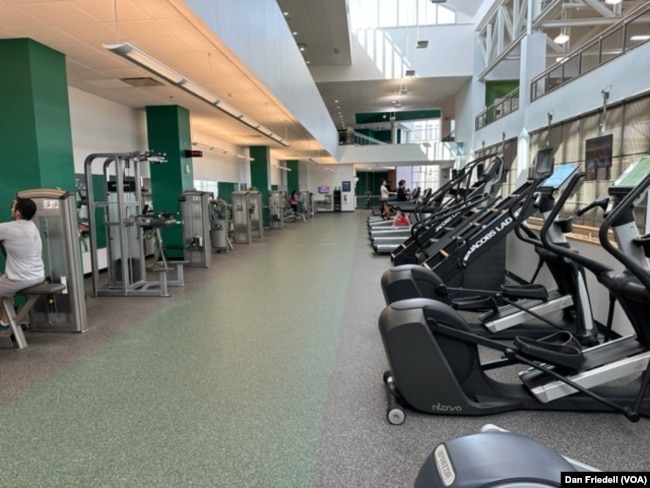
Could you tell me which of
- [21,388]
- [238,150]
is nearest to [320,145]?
[238,150]

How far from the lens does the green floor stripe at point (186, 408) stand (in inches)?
81.4

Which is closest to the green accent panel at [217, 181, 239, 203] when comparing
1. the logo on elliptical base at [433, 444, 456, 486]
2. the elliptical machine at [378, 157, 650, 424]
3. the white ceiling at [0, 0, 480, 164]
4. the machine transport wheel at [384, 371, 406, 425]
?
the white ceiling at [0, 0, 480, 164]

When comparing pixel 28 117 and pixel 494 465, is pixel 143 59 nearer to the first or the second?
pixel 28 117

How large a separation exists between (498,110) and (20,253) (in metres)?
16.1

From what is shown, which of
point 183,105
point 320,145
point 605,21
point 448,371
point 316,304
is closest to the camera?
point 448,371

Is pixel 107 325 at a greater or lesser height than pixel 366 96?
lesser

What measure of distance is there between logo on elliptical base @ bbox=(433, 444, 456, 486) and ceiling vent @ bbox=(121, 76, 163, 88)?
670 cm

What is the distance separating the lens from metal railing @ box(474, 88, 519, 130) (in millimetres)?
14000

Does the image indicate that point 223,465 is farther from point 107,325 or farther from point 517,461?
point 107,325

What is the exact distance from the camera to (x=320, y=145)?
1481 cm

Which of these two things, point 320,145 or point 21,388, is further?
point 320,145

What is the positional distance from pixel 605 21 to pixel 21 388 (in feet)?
52.1

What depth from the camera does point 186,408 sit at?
A: 2658mm

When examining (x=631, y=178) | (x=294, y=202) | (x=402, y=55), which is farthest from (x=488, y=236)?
(x=402, y=55)
